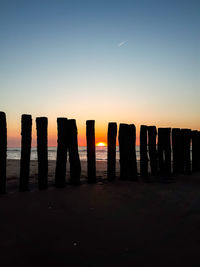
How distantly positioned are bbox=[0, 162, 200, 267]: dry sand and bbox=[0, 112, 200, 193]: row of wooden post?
717mm

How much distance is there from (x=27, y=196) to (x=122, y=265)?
307 centimetres

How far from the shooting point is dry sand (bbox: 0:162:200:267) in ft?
8.02

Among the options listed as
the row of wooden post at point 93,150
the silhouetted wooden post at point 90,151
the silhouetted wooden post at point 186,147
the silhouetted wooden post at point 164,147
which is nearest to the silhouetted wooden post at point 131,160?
the row of wooden post at point 93,150

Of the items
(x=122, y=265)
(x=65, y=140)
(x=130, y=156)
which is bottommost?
(x=122, y=265)

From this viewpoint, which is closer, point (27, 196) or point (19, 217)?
point (19, 217)

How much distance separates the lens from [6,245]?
106 inches

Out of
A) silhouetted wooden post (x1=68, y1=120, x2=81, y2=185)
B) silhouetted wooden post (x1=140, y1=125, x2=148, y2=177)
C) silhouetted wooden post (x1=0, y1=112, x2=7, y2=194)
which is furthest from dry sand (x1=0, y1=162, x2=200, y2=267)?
silhouetted wooden post (x1=140, y1=125, x2=148, y2=177)

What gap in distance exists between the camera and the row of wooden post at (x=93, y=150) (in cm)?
540

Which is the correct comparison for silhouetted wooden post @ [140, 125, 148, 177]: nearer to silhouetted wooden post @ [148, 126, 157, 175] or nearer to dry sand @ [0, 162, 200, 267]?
silhouetted wooden post @ [148, 126, 157, 175]

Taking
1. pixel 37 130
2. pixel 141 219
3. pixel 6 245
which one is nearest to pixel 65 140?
pixel 37 130

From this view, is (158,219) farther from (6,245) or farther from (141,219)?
(6,245)

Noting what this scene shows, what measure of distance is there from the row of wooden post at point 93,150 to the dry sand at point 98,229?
0.72m

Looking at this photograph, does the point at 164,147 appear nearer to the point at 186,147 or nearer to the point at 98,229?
the point at 186,147

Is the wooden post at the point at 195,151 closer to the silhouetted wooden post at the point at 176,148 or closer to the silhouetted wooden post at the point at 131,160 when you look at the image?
the silhouetted wooden post at the point at 176,148
